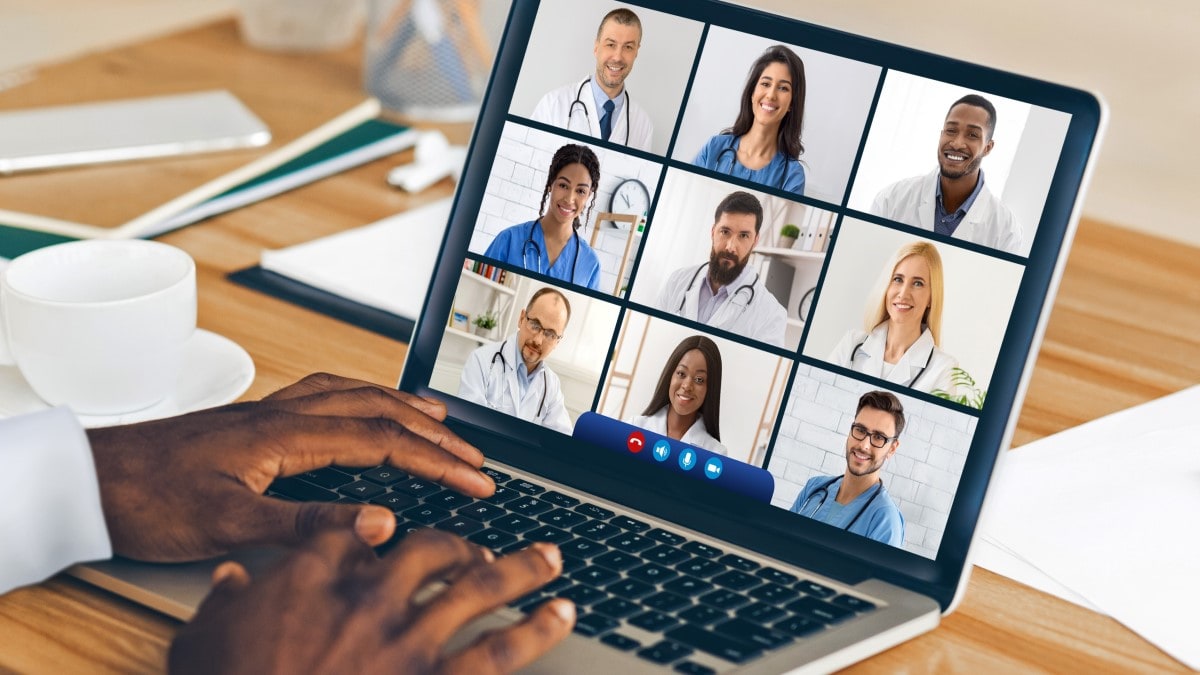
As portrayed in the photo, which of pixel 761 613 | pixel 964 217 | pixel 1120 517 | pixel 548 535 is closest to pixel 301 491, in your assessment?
pixel 548 535

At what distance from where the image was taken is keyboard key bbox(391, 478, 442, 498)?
573 mm

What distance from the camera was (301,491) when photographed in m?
0.56

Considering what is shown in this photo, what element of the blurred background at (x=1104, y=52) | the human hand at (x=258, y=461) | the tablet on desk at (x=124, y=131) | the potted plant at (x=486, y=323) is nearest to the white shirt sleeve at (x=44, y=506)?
the human hand at (x=258, y=461)

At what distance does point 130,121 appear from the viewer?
1106 mm

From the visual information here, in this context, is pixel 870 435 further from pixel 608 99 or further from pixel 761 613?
pixel 608 99

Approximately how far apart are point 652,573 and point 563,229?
20 centimetres

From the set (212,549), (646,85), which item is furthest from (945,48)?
(212,549)

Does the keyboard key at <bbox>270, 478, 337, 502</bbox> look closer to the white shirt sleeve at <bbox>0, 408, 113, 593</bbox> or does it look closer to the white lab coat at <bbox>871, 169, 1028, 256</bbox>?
the white shirt sleeve at <bbox>0, 408, 113, 593</bbox>

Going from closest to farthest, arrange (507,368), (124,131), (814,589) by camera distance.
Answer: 1. (814,589)
2. (507,368)
3. (124,131)

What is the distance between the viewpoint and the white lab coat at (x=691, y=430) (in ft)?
1.99

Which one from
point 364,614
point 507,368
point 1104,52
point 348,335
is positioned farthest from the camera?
point 1104,52

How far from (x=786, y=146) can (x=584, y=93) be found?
12 centimetres

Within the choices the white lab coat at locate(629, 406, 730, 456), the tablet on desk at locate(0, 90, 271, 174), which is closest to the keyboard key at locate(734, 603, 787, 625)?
the white lab coat at locate(629, 406, 730, 456)

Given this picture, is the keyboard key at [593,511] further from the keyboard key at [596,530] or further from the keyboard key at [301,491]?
the keyboard key at [301,491]
